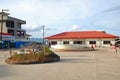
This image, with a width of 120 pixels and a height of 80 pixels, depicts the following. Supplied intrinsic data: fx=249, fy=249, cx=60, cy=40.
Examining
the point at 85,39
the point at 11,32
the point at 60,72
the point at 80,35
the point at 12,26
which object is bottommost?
the point at 60,72

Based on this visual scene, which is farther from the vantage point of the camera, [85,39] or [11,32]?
[11,32]

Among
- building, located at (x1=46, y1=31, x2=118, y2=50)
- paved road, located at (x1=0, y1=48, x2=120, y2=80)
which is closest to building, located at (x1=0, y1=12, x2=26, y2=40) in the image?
building, located at (x1=46, y1=31, x2=118, y2=50)

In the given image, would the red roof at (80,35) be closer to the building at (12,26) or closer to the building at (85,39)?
the building at (85,39)

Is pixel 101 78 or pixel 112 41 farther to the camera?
pixel 112 41

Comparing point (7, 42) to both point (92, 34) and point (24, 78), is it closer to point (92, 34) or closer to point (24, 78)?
point (92, 34)

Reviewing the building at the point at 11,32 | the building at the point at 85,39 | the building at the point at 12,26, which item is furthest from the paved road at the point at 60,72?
the building at the point at 12,26

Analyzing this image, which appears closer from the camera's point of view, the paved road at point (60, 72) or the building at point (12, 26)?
the paved road at point (60, 72)

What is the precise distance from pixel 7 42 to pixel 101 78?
5693 cm

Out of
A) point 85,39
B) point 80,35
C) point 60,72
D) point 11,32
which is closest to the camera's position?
point 60,72

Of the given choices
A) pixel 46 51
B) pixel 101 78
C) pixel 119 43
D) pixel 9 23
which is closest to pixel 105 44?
pixel 119 43

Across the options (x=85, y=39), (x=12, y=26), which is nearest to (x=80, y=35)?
(x=85, y=39)

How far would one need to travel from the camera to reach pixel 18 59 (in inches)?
821

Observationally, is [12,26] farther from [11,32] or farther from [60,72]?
[60,72]

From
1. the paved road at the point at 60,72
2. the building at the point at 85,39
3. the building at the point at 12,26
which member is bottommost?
the paved road at the point at 60,72
